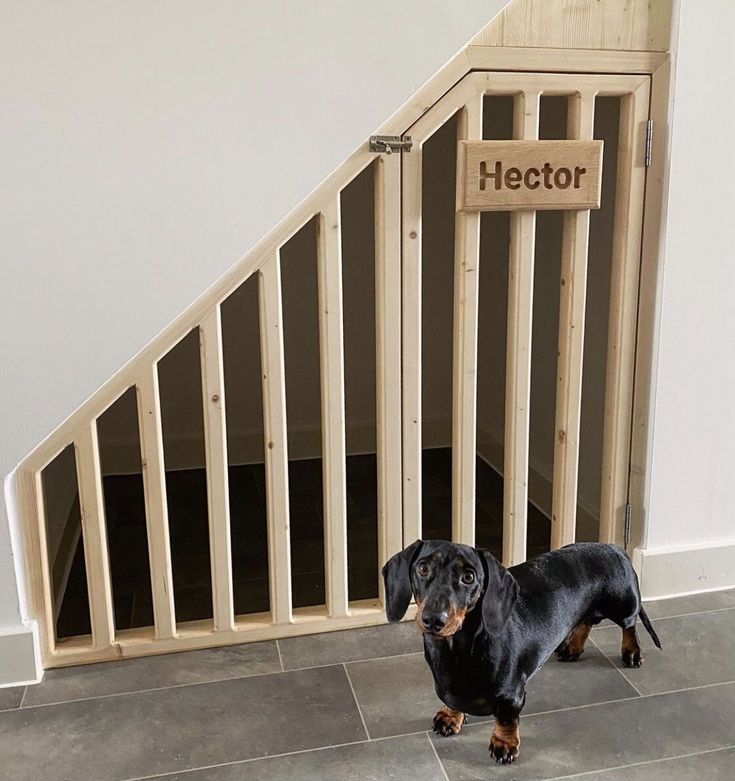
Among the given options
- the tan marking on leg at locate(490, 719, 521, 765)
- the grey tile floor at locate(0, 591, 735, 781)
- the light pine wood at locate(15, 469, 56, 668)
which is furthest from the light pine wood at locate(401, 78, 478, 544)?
the light pine wood at locate(15, 469, 56, 668)

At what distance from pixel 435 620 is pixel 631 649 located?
0.78m

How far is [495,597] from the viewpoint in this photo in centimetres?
172

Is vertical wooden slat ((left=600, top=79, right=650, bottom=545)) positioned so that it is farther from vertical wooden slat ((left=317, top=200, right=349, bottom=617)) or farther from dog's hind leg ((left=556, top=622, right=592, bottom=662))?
vertical wooden slat ((left=317, top=200, right=349, bottom=617))

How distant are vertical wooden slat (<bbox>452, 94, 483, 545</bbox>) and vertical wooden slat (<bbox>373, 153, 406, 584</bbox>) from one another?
0.16 metres

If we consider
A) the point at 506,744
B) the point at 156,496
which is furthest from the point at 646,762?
the point at 156,496

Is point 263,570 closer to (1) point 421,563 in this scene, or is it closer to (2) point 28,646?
(2) point 28,646

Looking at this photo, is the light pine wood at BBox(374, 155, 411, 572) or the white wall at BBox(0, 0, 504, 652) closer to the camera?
the white wall at BBox(0, 0, 504, 652)

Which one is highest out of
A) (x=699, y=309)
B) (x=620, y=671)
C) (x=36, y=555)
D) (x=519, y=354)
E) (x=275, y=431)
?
(x=699, y=309)

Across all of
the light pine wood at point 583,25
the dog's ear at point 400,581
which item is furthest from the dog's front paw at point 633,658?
the light pine wood at point 583,25

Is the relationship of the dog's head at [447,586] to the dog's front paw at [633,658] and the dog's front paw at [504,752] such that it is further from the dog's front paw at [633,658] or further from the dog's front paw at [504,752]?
the dog's front paw at [633,658]

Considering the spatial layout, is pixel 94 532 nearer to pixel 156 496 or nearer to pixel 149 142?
pixel 156 496

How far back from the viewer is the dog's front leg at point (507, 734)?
1.77 metres

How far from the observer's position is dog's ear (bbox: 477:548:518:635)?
5.59 ft

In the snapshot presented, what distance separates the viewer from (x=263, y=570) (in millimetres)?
2836
